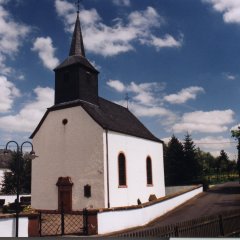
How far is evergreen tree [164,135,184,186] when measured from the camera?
39.0 meters

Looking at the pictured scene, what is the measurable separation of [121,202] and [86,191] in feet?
7.73

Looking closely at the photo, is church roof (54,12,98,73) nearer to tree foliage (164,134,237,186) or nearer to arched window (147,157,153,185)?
arched window (147,157,153,185)

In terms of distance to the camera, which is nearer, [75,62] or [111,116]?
[75,62]

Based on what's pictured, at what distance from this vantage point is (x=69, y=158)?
21391 millimetres

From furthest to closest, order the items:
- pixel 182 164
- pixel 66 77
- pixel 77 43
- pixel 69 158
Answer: pixel 182 164 < pixel 77 43 < pixel 66 77 < pixel 69 158

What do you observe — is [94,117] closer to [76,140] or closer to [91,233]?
[76,140]

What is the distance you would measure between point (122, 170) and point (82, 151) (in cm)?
300

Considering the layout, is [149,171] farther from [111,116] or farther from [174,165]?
[174,165]

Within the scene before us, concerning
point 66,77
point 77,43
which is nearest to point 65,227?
point 66,77

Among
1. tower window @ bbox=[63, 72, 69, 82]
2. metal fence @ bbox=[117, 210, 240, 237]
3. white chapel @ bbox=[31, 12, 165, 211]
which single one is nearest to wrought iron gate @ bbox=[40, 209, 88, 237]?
white chapel @ bbox=[31, 12, 165, 211]

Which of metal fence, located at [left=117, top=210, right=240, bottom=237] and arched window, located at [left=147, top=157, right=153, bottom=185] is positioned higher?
arched window, located at [left=147, top=157, right=153, bottom=185]

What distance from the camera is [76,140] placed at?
2138 centimetres

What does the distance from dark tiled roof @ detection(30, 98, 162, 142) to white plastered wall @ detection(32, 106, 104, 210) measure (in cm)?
32

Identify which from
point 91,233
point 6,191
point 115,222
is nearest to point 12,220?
point 91,233
